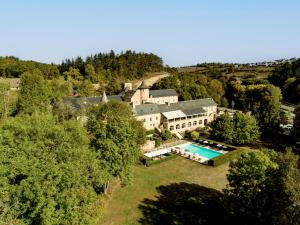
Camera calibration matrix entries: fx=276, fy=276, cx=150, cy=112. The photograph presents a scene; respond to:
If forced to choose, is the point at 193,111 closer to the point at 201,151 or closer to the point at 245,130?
the point at 201,151

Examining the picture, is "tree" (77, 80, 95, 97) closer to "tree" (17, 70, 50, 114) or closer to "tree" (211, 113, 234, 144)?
"tree" (17, 70, 50, 114)

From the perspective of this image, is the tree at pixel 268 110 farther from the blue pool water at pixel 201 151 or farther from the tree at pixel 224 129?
the blue pool water at pixel 201 151

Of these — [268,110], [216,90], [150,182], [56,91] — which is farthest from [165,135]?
[216,90]

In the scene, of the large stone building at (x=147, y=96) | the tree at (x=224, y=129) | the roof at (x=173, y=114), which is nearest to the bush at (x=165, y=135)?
the roof at (x=173, y=114)

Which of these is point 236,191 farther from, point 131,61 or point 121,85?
point 131,61

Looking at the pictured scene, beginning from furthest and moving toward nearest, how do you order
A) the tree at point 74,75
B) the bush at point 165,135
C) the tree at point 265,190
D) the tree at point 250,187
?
1. the tree at point 74,75
2. the bush at point 165,135
3. the tree at point 250,187
4. the tree at point 265,190

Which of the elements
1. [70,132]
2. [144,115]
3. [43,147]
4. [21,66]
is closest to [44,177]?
[43,147]
